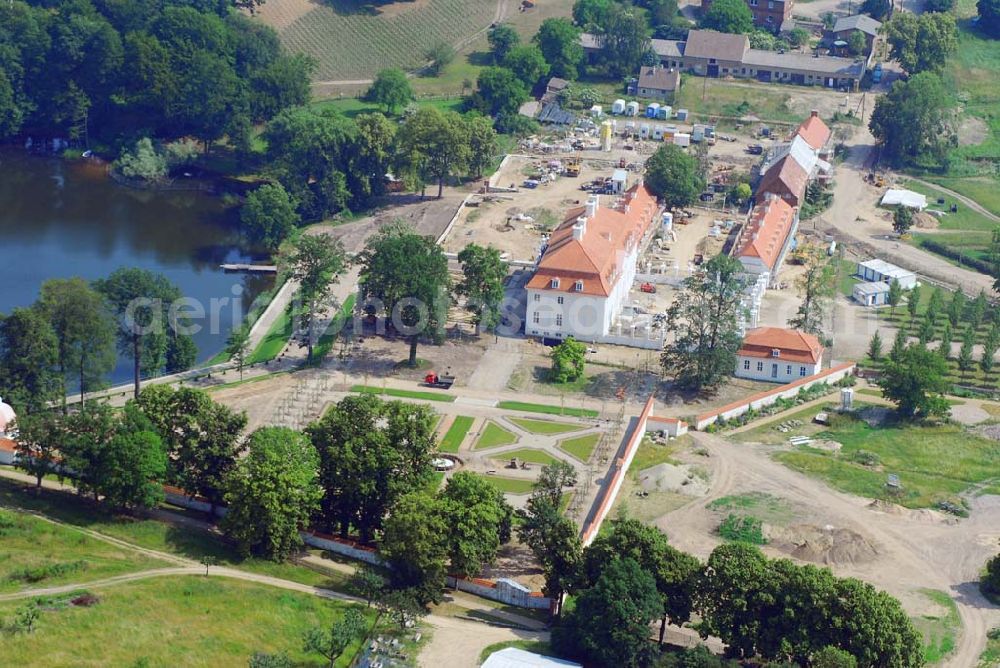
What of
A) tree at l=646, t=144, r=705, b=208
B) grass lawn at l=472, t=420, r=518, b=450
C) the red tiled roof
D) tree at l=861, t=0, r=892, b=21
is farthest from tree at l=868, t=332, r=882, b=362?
tree at l=861, t=0, r=892, b=21

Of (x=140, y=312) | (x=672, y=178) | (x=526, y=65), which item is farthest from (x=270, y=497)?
(x=526, y=65)

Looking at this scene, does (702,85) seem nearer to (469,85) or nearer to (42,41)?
(469,85)

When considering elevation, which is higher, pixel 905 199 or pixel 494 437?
pixel 905 199

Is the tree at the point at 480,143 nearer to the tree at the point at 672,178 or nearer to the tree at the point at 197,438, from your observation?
the tree at the point at 672,178

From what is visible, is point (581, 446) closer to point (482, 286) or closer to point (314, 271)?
point (482, 286)

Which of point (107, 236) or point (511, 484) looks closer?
point (511, 484)

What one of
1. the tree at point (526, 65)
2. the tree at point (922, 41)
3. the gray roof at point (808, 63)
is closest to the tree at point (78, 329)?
the tree at point (526, 65)
